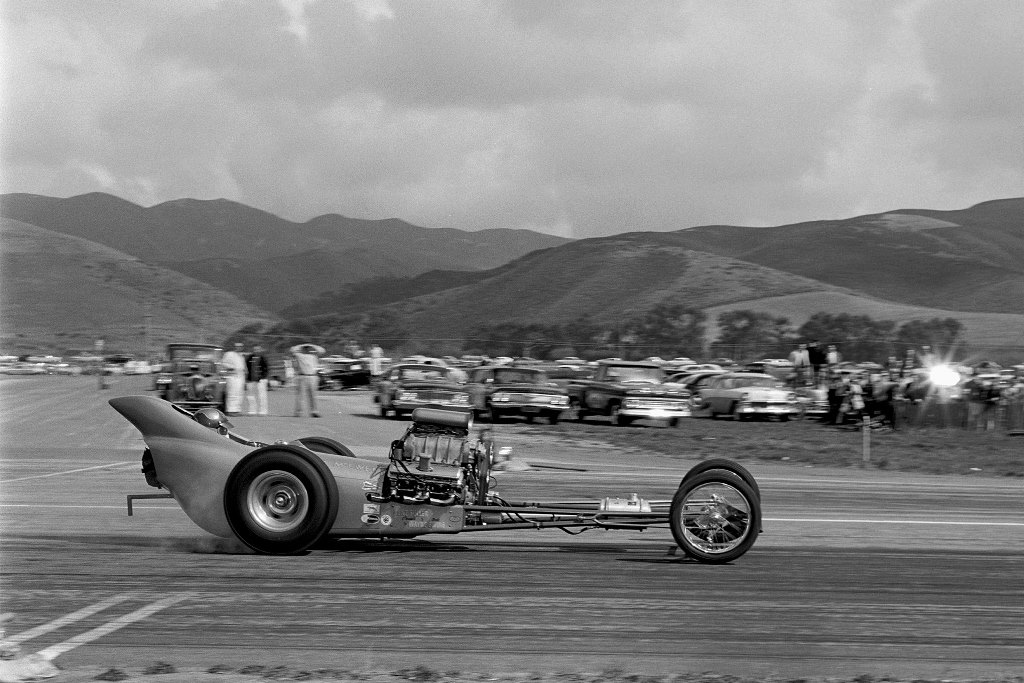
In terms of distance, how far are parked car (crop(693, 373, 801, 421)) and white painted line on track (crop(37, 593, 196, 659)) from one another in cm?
2466

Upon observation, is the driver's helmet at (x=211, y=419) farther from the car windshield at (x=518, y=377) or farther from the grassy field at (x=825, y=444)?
the car windshield at (x=518, y=377)

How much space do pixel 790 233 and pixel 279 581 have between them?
19731 cm

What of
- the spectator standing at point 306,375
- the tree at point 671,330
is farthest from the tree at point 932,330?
the spectator standing at point 306,375

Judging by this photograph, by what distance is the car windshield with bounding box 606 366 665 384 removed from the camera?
94.9ft

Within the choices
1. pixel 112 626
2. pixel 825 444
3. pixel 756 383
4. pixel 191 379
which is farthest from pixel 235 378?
pixel 112 626

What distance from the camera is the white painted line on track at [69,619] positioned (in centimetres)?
595

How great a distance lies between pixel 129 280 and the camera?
140000mm

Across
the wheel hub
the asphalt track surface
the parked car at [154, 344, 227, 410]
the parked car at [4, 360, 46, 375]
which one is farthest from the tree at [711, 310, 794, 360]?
the wheel hub

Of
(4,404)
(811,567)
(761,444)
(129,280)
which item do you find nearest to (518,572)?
(811,567)

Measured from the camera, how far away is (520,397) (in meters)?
27.3

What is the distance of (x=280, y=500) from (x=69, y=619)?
1981 mm

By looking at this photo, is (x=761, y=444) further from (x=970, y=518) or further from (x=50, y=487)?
(x=50, y=487)

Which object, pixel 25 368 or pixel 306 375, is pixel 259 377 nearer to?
pixel 306 375

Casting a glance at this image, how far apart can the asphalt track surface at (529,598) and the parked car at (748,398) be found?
18505 mm
